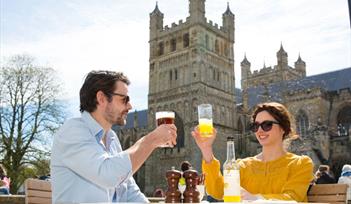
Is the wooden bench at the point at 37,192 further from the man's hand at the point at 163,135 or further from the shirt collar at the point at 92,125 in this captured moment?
the man's hand at the point at 163,135

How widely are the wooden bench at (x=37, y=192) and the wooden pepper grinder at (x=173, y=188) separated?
1007mm

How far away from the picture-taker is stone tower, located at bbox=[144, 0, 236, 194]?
114ft

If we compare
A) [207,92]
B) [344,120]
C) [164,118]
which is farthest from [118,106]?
[207,92]

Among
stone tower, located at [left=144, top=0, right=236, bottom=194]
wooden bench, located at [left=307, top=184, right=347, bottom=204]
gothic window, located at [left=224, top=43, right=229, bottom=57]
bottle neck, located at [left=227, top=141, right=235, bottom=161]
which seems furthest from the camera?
gothic window, located at [left=224, top=43, right=229, bottom=57]

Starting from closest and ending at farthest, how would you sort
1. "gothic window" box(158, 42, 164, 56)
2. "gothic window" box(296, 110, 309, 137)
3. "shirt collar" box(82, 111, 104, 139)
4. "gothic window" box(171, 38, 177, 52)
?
1. "shirt collar" box(82, 111, 104, 139)
2. "gothic window" box(296, 110, 309, 137)
3. "gothic window" box(171, 38, 177, 52)
4. "gothic window" box(158, 42, 164, 56)

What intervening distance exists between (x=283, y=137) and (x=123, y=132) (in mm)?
41925

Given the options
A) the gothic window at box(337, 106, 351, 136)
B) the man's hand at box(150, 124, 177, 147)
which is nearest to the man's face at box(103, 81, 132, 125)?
the man's hand at box(150, 124, 177, 147)

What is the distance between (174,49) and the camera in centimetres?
3797

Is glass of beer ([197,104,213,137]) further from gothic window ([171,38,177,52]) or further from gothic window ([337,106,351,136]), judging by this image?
gothic window ([171,38,177,52])

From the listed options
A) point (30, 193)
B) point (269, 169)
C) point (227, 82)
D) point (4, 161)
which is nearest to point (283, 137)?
point (269, 169)

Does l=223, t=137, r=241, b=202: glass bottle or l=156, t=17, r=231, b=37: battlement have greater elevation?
l=156, t=17, r=231, b=37: battlement

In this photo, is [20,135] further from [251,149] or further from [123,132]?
[123,132]

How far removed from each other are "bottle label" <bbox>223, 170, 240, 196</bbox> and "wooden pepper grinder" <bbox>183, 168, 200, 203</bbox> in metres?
0.16

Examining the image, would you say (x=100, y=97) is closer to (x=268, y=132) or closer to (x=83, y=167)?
(x=83, y=167)
